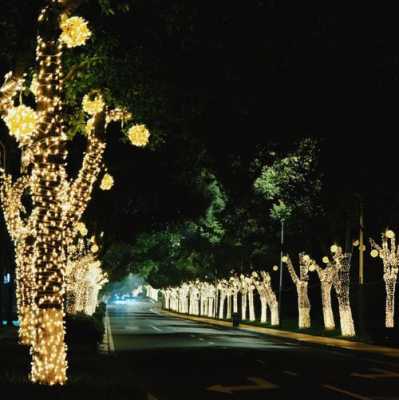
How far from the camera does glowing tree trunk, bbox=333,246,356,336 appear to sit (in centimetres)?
4319

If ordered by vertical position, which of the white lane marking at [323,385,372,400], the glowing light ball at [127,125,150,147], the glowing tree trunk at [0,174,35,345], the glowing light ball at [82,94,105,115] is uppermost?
the glowing light ball at [82,94,105,115]

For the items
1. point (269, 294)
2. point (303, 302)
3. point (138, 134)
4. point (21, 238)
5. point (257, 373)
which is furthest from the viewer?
point (269, 294)

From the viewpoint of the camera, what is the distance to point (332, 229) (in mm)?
43688

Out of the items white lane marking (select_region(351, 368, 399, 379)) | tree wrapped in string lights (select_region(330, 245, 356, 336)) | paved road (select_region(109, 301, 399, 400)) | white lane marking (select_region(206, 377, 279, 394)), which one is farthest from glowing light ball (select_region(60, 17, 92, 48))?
tree wrapped in string lights (select_region(330, 245, 356, 336))

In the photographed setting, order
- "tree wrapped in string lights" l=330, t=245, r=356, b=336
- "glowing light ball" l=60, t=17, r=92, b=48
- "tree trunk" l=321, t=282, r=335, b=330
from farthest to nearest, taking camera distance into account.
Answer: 1. "tree trunk" l=321, t=282, r=335, b=330
2. "tree wrapped in string lights" l=330, t=245, r=356, b=336
3. "glowing light ball" l=60, t=17, r=92, b=48

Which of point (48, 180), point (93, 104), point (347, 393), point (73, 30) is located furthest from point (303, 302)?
point (73, 30)

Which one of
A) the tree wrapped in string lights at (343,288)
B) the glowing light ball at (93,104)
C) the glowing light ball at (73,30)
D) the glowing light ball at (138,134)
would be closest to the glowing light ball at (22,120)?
the glowing light ball at (73,30)

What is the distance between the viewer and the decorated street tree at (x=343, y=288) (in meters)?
43.2

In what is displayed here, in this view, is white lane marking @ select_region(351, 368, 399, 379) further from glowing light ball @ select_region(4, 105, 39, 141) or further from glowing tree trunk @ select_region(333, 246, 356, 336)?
glowing tree trunk @ select_region(333, 246, 356, 336)

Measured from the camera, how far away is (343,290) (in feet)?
143

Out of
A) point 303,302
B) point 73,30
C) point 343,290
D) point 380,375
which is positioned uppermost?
point 73,30

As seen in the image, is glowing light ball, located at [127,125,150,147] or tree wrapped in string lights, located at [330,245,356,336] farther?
tree wrapped in string lights, located at [330,245,356,336]

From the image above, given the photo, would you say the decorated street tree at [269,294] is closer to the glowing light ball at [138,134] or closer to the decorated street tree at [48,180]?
the glowing light ball at [138,134]

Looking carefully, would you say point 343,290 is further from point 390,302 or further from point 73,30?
point 73,30
